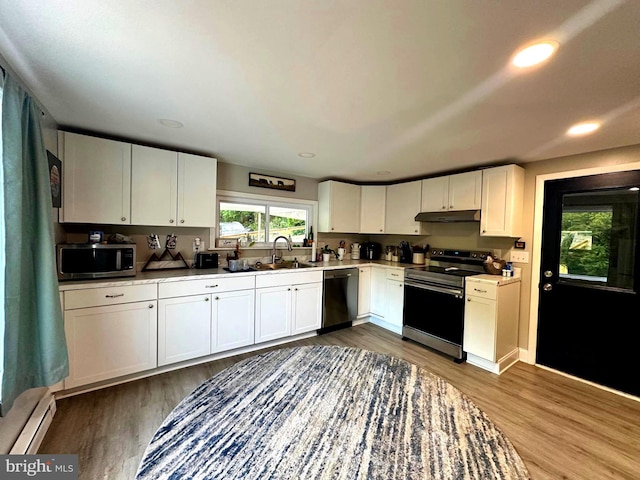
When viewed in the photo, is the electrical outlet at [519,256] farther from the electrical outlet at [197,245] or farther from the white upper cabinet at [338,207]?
the electrical outlet at [197,245]

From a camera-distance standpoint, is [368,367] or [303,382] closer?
[303,382]

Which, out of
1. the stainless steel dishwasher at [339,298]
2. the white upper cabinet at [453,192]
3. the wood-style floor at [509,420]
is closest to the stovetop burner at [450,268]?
the white upper cabinet at [453,192]

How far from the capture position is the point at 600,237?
102 inches

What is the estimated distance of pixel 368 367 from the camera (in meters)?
1.21

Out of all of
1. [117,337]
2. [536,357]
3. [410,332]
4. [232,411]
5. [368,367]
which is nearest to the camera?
[232,411]

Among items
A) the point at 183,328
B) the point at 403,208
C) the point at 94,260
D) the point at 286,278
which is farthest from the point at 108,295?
the point at 403,208

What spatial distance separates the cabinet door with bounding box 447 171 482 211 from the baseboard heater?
4200 millimetres

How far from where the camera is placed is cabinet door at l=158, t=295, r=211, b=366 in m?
2.50

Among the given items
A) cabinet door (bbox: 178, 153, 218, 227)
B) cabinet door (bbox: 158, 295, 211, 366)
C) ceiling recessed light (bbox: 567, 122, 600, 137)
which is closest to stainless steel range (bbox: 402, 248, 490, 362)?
ceiling recessed light (bbox: 567, 122, 600, 137)

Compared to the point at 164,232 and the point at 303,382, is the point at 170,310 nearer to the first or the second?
the point at 164,232

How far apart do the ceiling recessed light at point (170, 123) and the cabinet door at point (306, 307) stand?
2.07 metres

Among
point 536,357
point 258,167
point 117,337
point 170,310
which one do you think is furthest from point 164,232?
point 536,357

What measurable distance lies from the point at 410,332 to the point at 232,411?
3.03m

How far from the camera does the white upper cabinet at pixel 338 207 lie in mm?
4098
